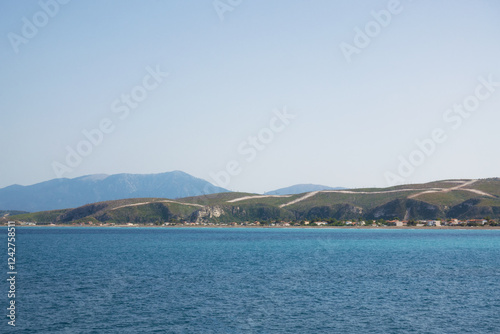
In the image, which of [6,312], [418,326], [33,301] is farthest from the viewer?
[33,301]

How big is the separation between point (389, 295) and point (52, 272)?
46.1 meters

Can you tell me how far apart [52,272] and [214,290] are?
28557 mm

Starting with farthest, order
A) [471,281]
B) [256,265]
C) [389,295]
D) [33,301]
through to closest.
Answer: [256,265] < [471,281] < [389,295] < [33,301]

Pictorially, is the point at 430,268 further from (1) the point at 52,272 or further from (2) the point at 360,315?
(1) the point at 52,272

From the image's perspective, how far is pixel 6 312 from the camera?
41062 mm

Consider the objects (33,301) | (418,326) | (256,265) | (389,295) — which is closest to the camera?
(418,326)

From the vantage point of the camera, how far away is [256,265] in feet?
264

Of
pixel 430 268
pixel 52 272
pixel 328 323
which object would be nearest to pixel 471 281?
pixel 430 268

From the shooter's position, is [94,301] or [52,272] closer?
[94,301]

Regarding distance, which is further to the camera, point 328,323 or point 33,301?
point 33,301

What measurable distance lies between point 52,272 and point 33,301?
24140 millimetres

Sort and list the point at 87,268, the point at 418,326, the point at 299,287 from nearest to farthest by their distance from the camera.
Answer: the point at 418,326 → the point at 299,287 → the point at 87,268

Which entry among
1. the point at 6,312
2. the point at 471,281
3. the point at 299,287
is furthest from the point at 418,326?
the point at 6,312

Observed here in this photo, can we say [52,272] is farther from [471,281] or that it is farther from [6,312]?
[471,281]
